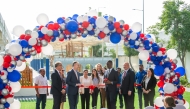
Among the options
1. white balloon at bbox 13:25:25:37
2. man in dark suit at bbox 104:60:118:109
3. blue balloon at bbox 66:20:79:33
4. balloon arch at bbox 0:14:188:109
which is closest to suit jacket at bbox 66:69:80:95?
man in dark suit at bbox 104:60:118:109

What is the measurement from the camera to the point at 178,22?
101 ft

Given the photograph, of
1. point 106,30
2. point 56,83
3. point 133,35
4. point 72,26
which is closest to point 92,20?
point 106,30

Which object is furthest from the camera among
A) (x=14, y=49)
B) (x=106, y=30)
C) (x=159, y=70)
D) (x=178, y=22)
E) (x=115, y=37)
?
(x=178, y=22)

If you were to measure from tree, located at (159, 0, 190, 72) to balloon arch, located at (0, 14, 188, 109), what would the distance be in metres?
20.1

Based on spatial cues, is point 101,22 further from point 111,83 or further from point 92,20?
point 111,83

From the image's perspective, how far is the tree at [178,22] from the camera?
30.1 metres

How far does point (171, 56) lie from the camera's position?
10.4 metres

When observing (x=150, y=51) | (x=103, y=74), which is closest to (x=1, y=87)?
(x=150, y=51)

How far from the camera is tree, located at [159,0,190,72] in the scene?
98.8 ft

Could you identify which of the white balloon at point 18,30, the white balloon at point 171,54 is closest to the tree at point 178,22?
the white balloon at point 171,54

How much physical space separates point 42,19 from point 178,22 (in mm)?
22853

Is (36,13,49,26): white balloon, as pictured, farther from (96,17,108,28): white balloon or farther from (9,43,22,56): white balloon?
(96,17,108,28): white balloon

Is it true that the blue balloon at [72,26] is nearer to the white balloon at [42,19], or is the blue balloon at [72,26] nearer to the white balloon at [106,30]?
the white balloon at [42,19]

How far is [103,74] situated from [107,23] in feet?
13.2
